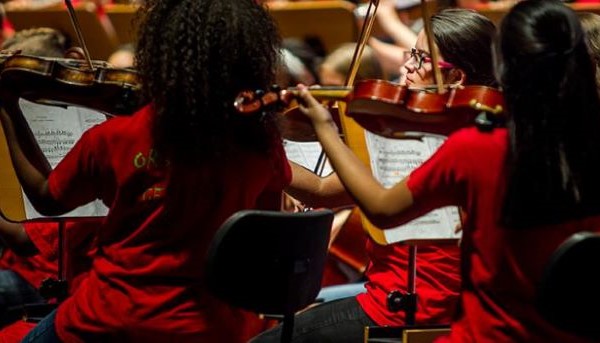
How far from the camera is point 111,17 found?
5539mm

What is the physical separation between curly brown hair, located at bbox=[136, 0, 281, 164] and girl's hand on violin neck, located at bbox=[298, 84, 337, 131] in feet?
0.28

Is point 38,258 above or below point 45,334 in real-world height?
below

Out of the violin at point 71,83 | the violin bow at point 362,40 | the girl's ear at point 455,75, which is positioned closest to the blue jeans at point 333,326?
the violin bow at point 362,40

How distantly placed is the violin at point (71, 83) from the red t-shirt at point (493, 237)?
0.68 meters

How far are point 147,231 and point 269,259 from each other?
0.25 meters

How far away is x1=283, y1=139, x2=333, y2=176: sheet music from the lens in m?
2.75

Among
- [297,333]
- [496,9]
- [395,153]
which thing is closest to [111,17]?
[496,9]

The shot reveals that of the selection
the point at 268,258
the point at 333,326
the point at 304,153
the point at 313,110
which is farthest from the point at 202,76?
the point at 333,326

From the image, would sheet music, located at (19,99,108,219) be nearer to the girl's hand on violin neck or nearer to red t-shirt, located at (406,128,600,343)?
the girl's hand on violin neck

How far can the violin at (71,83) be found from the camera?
2184 millimetres

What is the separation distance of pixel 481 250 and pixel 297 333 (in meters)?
Result: 0.84

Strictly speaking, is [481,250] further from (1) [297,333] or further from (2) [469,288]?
(1) [297,333]

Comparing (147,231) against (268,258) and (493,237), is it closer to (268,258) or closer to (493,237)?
(268,258)

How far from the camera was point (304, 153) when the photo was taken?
9.06 feet
